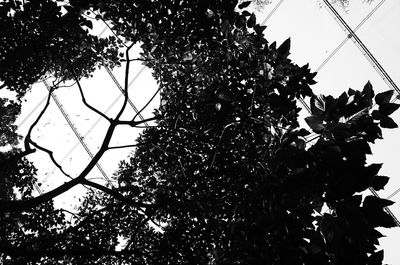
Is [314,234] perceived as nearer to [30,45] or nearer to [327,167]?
[327,167]

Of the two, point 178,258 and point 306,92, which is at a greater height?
point 306,92

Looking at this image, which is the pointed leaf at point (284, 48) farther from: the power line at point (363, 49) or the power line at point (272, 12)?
the power line at point (272, 12)

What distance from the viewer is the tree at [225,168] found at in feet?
4.94

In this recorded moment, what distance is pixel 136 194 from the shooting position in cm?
348

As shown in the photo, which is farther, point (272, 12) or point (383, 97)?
point (272, 12)

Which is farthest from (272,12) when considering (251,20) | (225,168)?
(225,168)

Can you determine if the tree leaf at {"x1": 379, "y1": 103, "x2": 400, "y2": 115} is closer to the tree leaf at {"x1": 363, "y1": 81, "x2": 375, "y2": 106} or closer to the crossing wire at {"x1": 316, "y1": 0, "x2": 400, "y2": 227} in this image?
the tree leaf at {"x1": 363, "y1": 81, "x2": 375, "y2": 106}

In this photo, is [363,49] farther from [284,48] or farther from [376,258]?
[376,258]

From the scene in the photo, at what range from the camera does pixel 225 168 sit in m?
3.18

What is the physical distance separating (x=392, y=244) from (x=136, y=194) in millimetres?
4750

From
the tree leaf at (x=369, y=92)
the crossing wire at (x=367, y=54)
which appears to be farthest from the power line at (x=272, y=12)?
the tree leaf at (x=369, y=92)

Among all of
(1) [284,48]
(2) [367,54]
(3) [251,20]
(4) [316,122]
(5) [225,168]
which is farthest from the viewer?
(2) [367,54]

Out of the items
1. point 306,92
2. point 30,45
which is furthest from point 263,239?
point 30,45

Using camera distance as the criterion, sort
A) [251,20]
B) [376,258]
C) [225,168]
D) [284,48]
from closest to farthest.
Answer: [376,258]
[284,48]
[251,20]
[225,168]
